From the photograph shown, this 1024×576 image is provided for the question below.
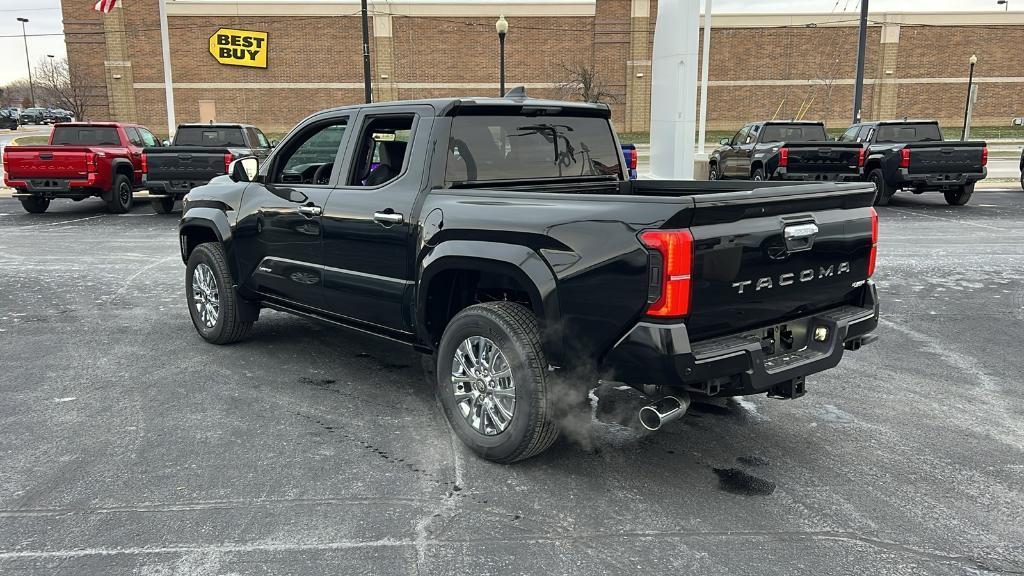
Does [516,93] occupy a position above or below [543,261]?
above

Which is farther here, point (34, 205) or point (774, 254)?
point (34, 205)

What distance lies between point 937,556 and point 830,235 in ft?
5.21

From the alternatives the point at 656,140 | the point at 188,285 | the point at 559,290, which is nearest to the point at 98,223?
the point at 188,285

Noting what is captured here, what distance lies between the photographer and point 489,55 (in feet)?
158

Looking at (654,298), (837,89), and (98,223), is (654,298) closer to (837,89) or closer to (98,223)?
(98,223)

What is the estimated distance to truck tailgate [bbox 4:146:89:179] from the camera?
14969mm

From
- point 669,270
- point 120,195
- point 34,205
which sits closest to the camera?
point 669,270

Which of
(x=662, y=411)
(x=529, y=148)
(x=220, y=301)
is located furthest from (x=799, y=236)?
(x=220, y=301)

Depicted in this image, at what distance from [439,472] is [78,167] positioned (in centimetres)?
1393

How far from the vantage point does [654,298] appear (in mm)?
3430

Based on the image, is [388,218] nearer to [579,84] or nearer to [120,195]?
[120,195]

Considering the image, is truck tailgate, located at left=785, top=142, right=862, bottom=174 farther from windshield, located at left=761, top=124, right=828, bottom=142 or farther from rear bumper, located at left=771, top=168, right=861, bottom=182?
windshield, located at left=761, top=124, right=828, bottom=142

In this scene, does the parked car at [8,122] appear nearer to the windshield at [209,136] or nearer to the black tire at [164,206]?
the windshield at [209,136]

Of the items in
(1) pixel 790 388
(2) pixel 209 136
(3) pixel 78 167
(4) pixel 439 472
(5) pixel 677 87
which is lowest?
(4) pixel 439 472
